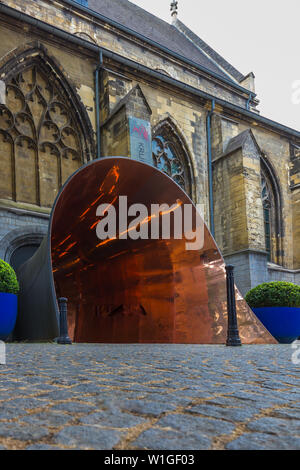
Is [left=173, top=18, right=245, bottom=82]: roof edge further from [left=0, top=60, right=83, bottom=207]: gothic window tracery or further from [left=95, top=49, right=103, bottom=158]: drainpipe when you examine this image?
[left=0, top=60, right=83, bottom=207]: gothic window tracery

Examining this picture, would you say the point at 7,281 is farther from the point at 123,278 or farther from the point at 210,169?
the point at 210,169

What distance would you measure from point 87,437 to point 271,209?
61.7ft

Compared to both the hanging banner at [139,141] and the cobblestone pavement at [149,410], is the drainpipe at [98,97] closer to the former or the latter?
the hanging banner at [139,141]

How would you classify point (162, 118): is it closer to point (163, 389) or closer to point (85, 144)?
point (85, 144)

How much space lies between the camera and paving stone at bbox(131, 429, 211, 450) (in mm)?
1122

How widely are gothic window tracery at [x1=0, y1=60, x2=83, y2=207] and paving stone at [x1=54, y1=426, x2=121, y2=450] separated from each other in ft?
35.8

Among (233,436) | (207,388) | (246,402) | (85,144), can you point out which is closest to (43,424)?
(233,436)

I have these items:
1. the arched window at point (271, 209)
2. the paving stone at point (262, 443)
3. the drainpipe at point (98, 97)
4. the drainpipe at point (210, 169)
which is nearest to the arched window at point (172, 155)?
the drainpipe at point (210, 169)

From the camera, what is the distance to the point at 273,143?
19172 millimetres

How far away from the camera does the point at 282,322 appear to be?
8.95 meters

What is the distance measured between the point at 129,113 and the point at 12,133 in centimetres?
328

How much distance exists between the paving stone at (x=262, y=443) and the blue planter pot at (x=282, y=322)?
26.6 ft

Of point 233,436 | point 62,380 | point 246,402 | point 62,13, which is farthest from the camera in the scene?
point 62,13

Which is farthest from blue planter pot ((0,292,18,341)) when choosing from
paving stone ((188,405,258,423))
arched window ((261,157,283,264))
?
arched window ((261,157,283,264))
